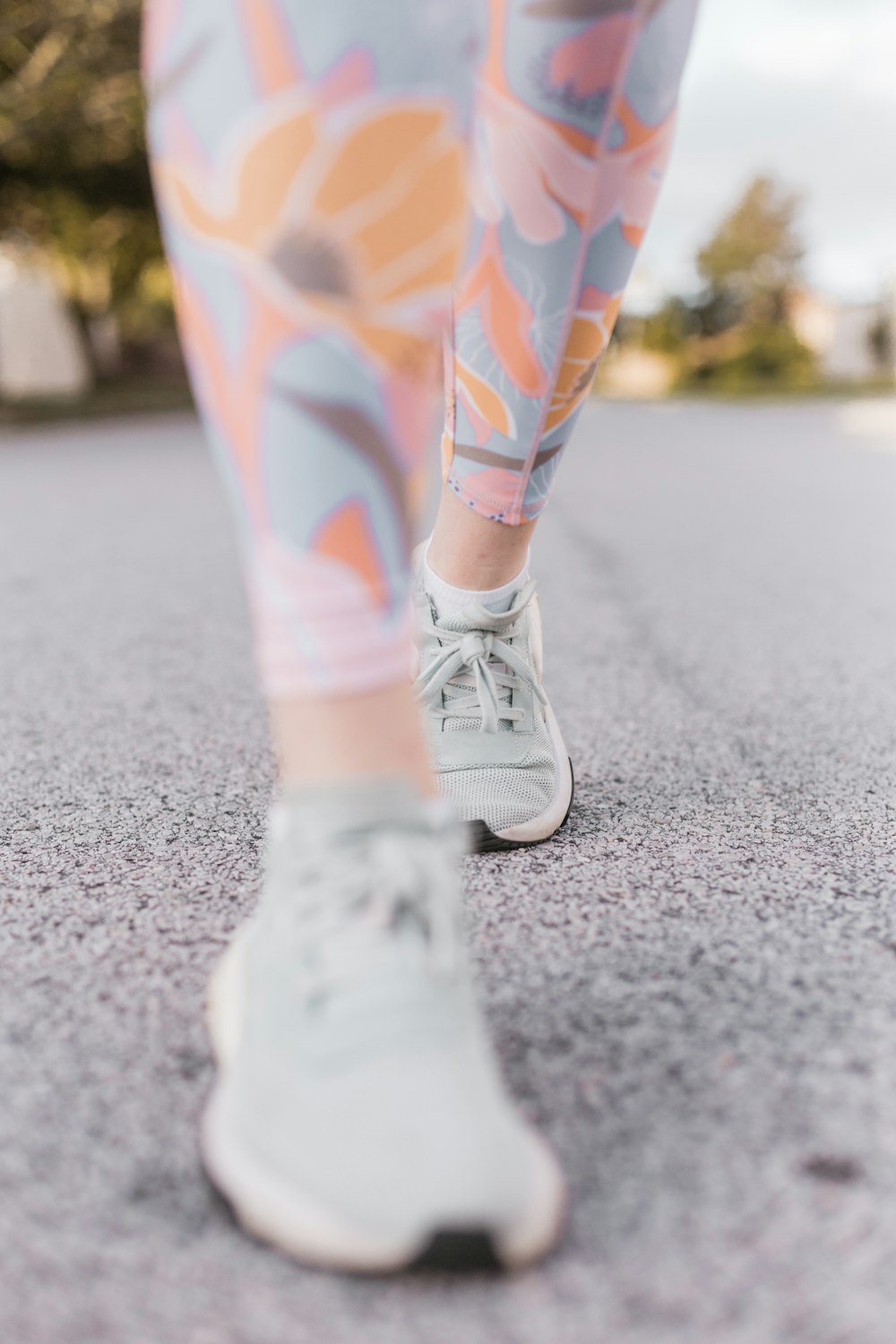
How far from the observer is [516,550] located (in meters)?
0.98

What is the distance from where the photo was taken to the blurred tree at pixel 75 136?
30.8 feet

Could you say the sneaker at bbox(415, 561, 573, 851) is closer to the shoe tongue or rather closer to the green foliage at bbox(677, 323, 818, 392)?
the shoe tongue

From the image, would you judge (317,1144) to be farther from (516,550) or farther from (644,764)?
(644,764)

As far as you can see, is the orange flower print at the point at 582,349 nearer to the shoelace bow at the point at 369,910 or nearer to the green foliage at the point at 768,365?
the shoelace bow at the point at 369,910

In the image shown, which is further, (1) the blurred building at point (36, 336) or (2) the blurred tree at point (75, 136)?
(1) the blurred building at point (36, 336)

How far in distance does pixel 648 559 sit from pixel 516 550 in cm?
185

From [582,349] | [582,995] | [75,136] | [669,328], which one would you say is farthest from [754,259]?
[582,995]

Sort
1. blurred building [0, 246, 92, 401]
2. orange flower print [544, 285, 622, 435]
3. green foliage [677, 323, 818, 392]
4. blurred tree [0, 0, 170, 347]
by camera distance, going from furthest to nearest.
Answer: green foliage [677, 323, 818, 392] → blurred building [0, 246, 92, 401] → blurred tree [0, 0, 170, 347] → orange flower print [544, 285, 622, 435]

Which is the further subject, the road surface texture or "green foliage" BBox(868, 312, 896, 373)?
"green foliage" BBox(868, 312, 896, 373)

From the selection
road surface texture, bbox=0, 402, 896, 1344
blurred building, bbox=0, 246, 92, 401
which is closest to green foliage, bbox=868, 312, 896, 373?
blurred building, bbox=0, 246, 92, 401

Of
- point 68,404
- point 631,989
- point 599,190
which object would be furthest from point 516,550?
point 68,404

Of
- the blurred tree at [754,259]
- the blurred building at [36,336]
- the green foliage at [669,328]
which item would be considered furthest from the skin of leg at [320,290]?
the blurred tree at [754,259]

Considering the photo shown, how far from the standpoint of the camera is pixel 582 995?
729 millimetres

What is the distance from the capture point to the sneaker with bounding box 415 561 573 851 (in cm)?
97
